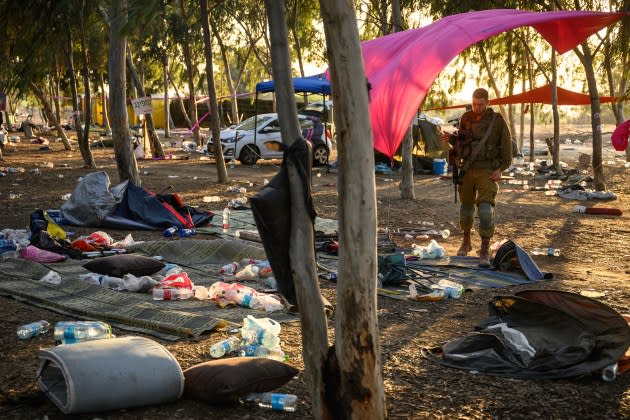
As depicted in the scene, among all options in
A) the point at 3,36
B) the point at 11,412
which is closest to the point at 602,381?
the point at 11,412

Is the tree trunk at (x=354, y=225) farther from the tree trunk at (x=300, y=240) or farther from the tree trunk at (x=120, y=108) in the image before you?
the tree trunk at (x=120, y=108)

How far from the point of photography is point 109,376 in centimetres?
462

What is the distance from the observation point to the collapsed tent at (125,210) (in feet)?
40.6

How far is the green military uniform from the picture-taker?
937 cm

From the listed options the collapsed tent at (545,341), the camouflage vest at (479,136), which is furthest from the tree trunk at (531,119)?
the collapsed tent at (545,341)

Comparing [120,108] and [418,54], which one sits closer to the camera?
[418,54]

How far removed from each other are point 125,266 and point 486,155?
161 inches

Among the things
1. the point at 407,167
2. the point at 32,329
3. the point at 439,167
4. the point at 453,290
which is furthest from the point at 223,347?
the point at 439,167

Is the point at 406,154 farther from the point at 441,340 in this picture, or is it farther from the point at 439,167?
the point at 441,340

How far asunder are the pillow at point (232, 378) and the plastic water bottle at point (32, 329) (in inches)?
67.2

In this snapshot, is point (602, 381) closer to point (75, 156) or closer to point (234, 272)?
point (234, 272)

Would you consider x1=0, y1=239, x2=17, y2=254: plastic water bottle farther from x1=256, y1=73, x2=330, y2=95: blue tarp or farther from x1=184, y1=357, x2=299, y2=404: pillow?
x1=256, y1=73, x2=330, y2=95: blue tarp

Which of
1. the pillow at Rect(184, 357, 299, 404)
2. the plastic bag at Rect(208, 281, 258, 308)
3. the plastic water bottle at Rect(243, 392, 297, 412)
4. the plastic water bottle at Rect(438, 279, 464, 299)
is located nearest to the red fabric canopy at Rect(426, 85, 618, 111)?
the plastic water bottle at Rect(438, 279, 464, 299)

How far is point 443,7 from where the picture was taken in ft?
73.4
